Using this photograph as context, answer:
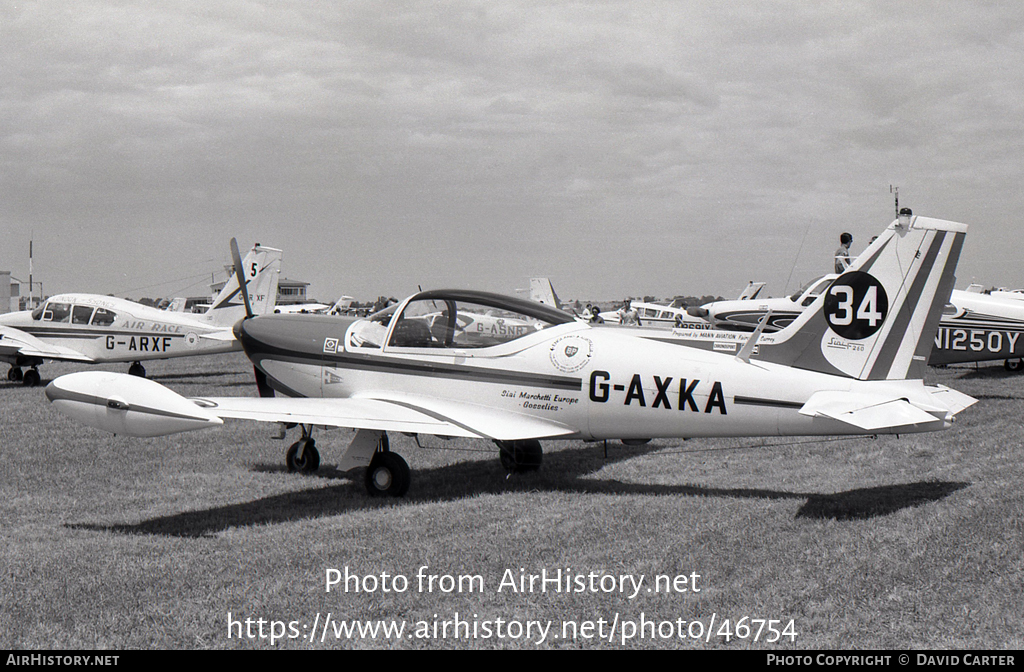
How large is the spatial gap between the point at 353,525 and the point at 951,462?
5999 mm

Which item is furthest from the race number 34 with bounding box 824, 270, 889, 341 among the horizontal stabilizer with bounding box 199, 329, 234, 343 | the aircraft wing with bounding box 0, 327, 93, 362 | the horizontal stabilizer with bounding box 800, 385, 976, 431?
the aircraft wing with bounding box 0, 327, 93, 362

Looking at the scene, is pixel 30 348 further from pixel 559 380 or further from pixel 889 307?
pixel 889 307

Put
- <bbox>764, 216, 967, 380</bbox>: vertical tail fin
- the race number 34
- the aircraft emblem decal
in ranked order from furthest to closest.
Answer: the aircraft emblem decal, the race number 34, <bbox>764, 216, 967, 380</bbox>: vertical tail fin

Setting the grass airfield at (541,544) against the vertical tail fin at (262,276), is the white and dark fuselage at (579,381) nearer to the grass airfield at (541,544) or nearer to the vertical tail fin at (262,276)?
the grass airfield at (541,544)

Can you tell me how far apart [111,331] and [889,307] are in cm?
1928

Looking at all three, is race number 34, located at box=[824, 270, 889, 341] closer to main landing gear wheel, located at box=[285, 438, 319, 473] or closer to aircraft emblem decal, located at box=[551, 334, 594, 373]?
aircraft emblem decal, located at box=[551, 334, 594, 373]

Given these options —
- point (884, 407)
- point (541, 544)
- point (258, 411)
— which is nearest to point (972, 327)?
point (884, 407)

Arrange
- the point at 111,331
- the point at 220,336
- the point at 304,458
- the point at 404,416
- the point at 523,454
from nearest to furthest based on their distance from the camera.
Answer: the point at 404,416 → the point at 523,454 → the point at 304,458 → the point at 220,336 → the point at 111,331

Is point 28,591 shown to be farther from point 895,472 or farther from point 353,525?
point 895,472

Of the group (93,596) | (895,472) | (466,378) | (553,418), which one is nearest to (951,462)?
(895,472)

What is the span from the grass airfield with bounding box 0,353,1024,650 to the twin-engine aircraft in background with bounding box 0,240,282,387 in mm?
10444

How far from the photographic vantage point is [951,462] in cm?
870

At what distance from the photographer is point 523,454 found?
9.26 m

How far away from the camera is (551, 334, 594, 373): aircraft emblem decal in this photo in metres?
8.03
